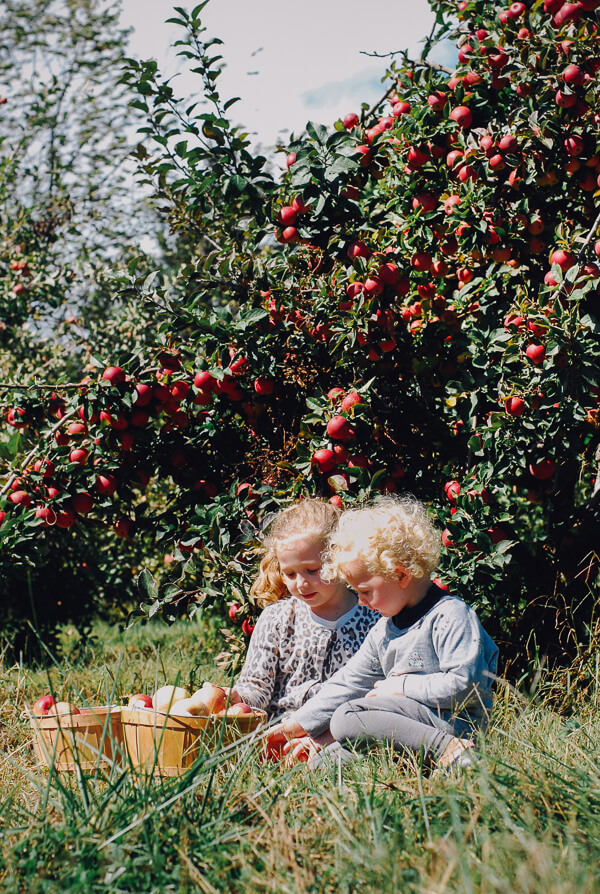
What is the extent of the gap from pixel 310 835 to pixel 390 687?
2.47 ft

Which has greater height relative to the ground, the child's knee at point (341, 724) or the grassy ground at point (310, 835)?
the grassy ground at point (310, 835)

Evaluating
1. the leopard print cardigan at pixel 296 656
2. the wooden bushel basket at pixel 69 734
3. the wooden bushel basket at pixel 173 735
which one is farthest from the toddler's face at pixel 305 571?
the wooden bushel basket at pixel 69 734

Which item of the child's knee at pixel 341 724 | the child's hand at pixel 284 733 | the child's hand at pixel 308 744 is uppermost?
the child's knee at pixel 341 724

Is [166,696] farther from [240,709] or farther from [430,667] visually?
[430,667]

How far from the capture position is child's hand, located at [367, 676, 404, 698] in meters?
2.06

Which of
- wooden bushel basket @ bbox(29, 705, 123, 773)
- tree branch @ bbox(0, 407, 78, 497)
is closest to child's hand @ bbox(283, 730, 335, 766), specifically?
wooden bushel basket @ bbox(29, 705, 123, 773)

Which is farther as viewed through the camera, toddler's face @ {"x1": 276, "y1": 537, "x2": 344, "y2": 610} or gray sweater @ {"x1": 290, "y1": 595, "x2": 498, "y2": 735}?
toddler's face @ {"x1": 276, "y1": 537, "x2": 344, "y2": 610}

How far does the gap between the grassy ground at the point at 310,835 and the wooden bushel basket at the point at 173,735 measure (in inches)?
7.3

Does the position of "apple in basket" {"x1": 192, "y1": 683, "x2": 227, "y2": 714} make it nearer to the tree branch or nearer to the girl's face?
the girl's face

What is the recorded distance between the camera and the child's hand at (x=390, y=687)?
2064mm

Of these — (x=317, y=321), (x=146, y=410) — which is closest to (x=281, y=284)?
(x=317, y=321)

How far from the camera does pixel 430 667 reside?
6.86 ft

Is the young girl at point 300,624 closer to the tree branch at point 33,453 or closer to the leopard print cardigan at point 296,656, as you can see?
the leopard print cardigan at point 296,656

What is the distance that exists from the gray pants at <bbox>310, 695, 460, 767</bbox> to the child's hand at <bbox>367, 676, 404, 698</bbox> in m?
0.03
